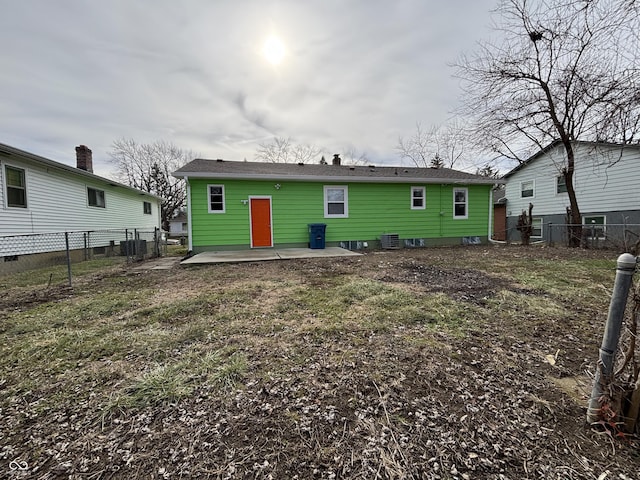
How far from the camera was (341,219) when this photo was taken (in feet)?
36.4

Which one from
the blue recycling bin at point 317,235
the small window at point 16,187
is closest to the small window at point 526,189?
the blue recycling bin at point 317,235

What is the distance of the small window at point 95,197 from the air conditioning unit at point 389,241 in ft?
40.8

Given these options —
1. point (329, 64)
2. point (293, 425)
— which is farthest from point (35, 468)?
point (329, 64)

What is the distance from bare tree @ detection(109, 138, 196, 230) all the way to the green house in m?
19.1

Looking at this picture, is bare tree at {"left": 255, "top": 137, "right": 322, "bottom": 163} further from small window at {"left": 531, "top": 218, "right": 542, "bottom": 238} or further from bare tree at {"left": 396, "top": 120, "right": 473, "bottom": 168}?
small window at {"left": 531, "top": 218, "right": 542, "bottom": 238}

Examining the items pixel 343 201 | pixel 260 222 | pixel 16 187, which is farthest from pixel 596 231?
pixel 16 187

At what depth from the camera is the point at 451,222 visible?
12.3m

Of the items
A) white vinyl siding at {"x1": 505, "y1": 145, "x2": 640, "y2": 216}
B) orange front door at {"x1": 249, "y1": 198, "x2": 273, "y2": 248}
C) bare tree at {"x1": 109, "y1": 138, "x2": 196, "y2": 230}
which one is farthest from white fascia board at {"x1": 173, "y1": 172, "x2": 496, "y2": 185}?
bare tree at {"x1": 109, "y1": 138, "x2": 196, "y2": 230}

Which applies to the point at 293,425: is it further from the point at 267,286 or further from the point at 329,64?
the point at 329,64

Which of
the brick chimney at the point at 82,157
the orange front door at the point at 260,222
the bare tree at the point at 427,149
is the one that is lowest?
the orange front door at the point at 260,222

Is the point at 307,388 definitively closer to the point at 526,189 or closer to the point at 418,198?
the point at 418,198

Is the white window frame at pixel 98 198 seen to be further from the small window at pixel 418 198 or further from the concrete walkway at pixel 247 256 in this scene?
the small window at pixel 418 198

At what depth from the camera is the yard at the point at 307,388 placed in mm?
→ 1406

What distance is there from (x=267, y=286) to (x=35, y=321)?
3104 millimetres
